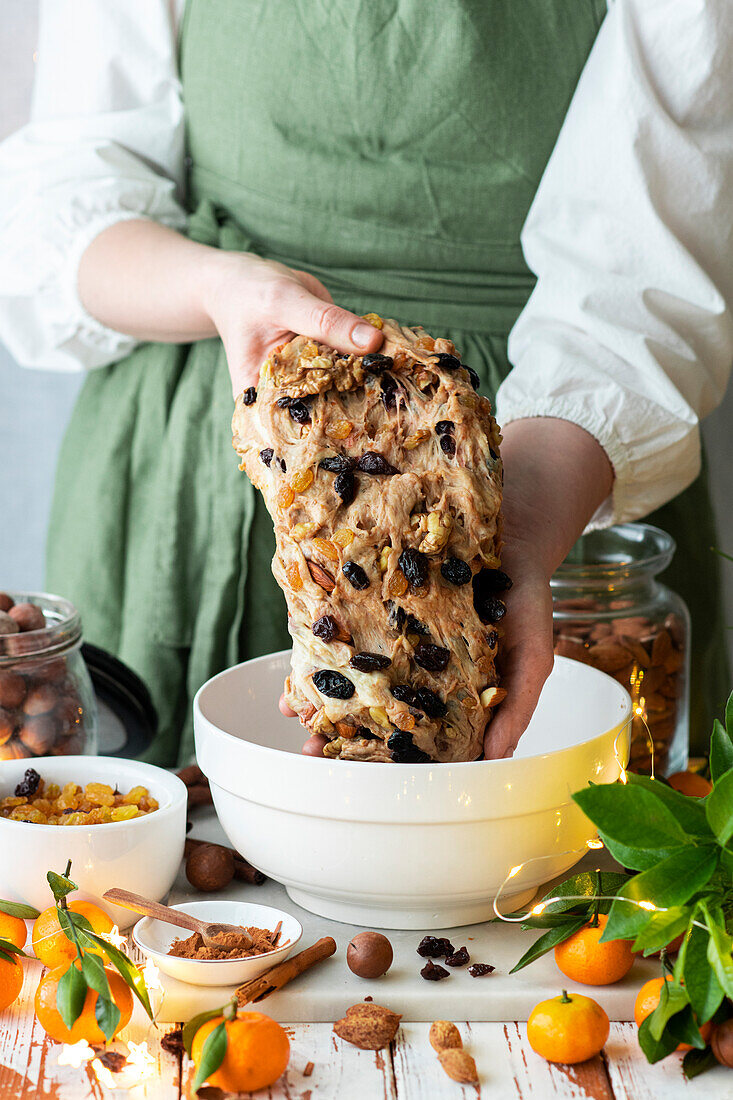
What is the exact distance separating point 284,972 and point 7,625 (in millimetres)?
479

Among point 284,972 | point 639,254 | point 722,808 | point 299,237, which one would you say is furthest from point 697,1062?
point 299,237

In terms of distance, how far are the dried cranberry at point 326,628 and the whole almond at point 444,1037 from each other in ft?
0.96

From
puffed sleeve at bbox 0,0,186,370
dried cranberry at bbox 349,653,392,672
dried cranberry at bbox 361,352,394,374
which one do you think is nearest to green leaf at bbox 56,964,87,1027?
dried cranberry at bbox 349,653,392,672

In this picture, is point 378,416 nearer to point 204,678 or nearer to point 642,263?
point 642,263

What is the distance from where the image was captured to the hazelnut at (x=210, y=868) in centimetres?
93

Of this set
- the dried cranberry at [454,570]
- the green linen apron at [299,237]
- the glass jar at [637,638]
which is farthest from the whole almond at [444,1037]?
the green linen apron at [299,237]

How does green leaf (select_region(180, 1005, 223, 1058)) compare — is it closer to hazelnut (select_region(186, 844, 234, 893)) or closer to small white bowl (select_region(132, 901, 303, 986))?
small white bowl (select_region(132, 901, 303, 986))

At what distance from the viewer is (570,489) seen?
1.09 m

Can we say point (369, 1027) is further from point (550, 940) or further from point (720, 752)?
point (720, 752)

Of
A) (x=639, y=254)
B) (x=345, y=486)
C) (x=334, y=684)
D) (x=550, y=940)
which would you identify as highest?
(x=639, y=254)

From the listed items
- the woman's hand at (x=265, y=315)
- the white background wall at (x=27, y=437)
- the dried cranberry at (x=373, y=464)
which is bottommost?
the white background wall at (x=27, y=437)

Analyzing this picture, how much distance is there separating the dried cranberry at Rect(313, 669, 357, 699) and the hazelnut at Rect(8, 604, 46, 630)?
388 millimetres

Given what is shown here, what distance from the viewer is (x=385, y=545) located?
851 millimetres

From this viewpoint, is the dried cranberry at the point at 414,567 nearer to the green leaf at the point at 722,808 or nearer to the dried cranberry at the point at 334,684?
the dried cranberry at the point at 334,684
